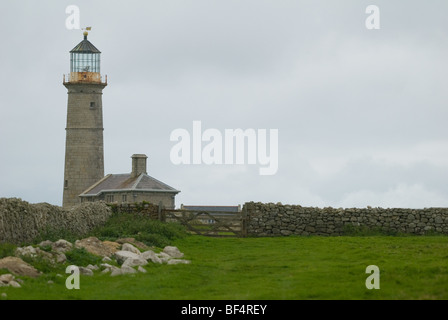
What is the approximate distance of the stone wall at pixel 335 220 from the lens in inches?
1486

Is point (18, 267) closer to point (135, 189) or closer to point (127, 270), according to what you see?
point (127, 270)

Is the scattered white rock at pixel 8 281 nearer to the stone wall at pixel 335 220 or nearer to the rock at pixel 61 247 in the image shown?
the rock at pixel 61 247

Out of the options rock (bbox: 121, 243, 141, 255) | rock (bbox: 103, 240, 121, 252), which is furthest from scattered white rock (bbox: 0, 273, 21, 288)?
rock (bbox: 121, 243, 141, 255)

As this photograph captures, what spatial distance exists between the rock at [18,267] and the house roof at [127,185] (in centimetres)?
4584

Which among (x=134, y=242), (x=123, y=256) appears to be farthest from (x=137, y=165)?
(x=123, y=256)

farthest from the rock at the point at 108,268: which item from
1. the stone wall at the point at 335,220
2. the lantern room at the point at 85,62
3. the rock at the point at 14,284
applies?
the lantern room at the point at 85,62

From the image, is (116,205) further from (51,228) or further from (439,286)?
(439,286)

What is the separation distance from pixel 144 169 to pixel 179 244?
1472 inches

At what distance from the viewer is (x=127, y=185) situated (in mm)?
68312

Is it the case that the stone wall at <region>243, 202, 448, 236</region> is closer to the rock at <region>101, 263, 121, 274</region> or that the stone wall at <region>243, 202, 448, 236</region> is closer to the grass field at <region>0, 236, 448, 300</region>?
the grass field at <region>0, 236, 448, 300</region>

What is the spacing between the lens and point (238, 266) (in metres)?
24.8

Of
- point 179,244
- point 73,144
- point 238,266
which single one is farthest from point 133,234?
point 73,144

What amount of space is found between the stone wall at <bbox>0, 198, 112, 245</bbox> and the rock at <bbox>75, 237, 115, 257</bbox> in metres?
2.42

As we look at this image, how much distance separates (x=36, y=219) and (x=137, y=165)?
4028 centimetres
